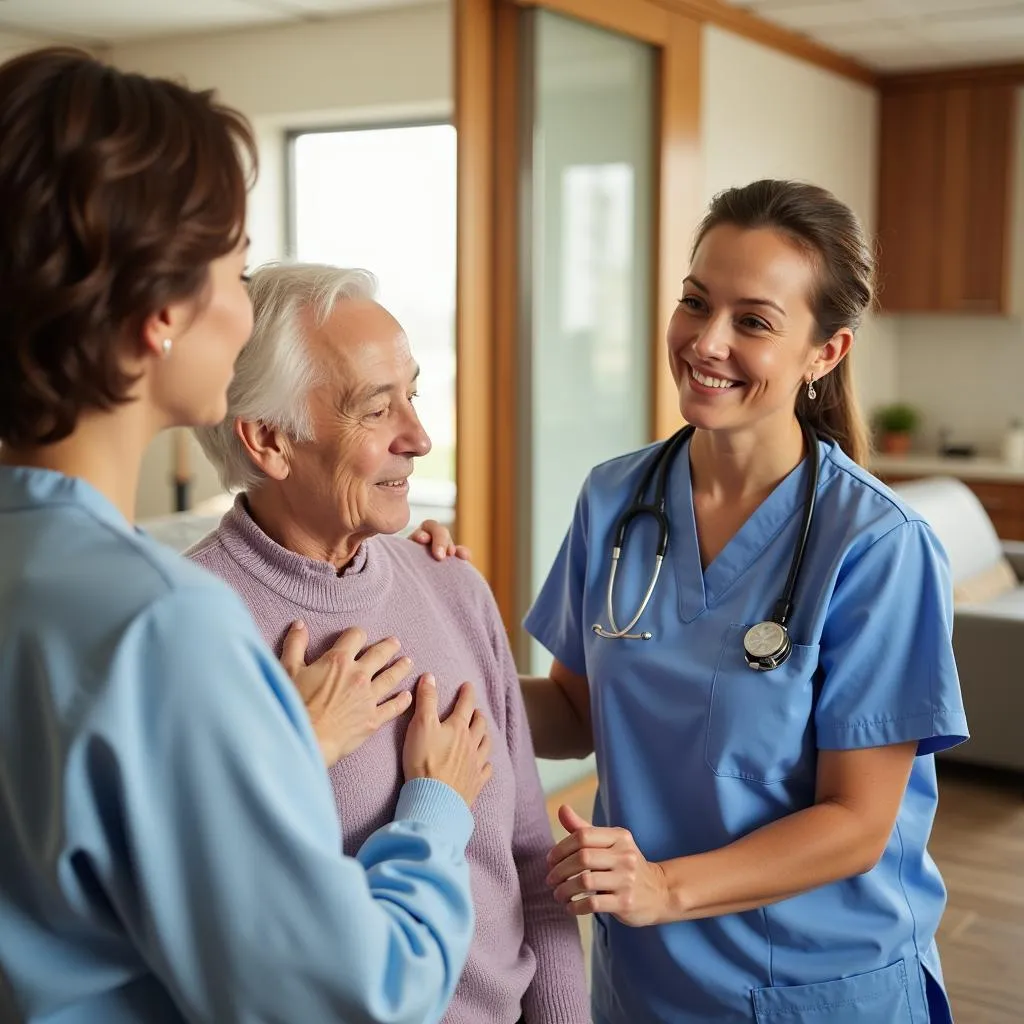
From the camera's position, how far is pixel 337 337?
1.32 meters

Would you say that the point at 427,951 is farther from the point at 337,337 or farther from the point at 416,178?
the point at 416,178

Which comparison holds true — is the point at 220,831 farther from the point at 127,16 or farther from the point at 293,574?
the point at 127,16

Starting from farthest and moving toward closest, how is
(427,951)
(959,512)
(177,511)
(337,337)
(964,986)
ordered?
1. (177,511)
2. (959,512)
3. (964,986)
4. (337,337)
5. (427,951)

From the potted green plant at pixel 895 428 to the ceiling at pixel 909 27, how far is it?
1.67 meters

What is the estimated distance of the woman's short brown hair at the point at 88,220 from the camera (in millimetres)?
792

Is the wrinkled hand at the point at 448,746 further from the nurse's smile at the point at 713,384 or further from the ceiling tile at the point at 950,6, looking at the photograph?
the ceiling tile at the point at 950,6

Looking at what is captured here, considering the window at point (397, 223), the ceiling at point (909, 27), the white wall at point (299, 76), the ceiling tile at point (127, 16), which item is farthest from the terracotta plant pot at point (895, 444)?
the ceiling tile at point (127, 16)

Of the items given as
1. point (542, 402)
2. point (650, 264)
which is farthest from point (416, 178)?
point (542, 402)

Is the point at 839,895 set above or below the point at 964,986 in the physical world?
above

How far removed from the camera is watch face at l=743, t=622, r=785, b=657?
142 centimetres

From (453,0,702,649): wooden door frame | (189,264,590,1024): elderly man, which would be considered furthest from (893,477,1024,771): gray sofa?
(189,264,590,1024): elderly man

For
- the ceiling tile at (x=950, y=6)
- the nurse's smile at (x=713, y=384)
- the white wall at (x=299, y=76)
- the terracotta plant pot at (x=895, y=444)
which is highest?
the ceiling tile at (x=950, y=6)

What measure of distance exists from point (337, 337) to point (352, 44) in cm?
428

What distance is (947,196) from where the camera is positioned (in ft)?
20.3
